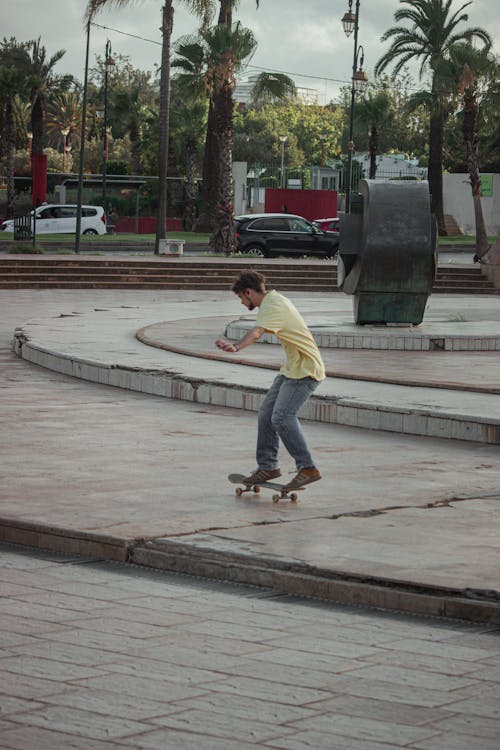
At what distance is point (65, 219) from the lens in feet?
171

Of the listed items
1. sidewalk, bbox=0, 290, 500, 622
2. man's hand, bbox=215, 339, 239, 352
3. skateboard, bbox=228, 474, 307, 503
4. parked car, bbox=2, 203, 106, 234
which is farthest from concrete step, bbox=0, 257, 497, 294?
man's hand, bbox=215, 339, 239, 352

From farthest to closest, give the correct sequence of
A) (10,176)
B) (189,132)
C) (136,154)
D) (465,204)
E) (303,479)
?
(136,154), (189,132), (465,204), (10,176), (303,479)

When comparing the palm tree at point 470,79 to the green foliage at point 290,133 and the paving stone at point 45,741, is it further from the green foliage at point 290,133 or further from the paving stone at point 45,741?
the green foliage at point 290,133

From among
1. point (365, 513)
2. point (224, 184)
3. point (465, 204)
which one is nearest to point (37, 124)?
point (465, 204)

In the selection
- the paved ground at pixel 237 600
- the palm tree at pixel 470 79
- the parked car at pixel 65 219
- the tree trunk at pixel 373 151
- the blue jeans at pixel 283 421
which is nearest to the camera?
the paved ground at pixel 237 600

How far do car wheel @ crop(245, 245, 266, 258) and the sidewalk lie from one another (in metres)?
23.6

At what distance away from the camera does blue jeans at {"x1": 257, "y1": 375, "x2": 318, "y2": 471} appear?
8.16 meters

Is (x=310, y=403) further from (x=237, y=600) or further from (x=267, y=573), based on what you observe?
(x=237, y=600)

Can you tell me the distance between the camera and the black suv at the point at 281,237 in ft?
134

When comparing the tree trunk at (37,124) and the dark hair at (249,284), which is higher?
the tree trunk at (37,124)

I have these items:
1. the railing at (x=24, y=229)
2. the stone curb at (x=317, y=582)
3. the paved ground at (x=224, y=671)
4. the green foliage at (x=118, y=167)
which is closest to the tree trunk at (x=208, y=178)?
the railing at (x=24, y=229)

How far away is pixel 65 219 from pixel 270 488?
44.8 m

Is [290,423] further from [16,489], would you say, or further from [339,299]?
[339,299]

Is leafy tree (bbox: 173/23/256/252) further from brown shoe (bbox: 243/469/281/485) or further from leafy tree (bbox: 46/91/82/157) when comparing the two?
leafy tree (bbox: 46/91/82/157)
